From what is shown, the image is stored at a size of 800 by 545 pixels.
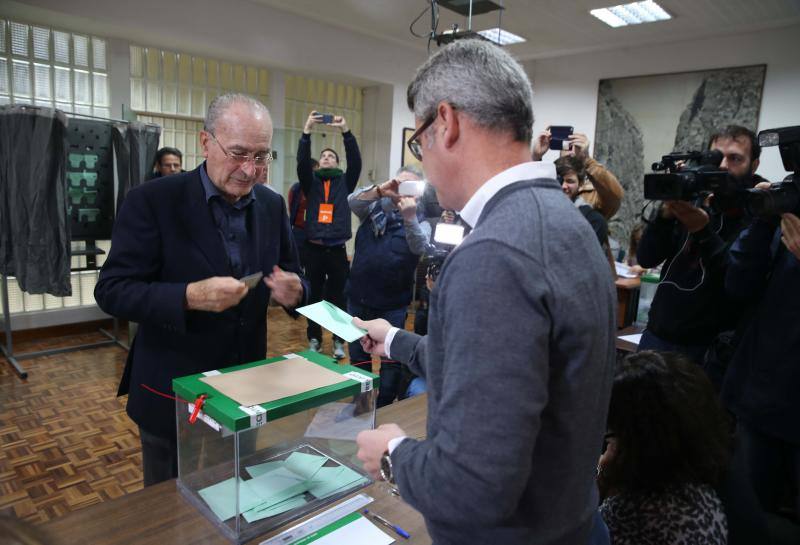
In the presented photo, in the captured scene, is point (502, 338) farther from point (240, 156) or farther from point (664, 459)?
point (240, 156)

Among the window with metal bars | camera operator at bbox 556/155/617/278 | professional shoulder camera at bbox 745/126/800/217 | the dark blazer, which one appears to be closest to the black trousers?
camera operator at bbox 556/155/617/278

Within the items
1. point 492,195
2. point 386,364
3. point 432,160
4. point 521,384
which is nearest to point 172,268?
point 432,160

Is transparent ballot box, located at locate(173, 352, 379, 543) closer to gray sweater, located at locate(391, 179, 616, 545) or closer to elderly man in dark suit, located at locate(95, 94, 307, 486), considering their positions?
elderly man in dark suit, located at locate(95, 94, 307, 486)

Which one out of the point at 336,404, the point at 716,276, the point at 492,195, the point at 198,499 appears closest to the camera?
the point at 492,195

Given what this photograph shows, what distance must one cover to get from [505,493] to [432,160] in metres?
0.47

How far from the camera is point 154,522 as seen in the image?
3.53ft

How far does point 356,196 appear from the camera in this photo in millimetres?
3244

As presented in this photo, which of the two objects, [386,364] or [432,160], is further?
[386,364]

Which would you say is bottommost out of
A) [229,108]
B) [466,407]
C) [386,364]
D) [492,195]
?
[386,364]

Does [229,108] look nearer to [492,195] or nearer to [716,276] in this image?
[492,195]

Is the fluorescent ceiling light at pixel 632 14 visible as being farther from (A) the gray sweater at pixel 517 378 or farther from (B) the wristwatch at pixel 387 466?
(B) the wristwatch at pixel 387 466

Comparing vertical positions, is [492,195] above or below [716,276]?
above

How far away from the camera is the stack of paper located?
1.11 meters

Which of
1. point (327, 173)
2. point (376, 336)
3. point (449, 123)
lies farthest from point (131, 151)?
point (449, 123)
